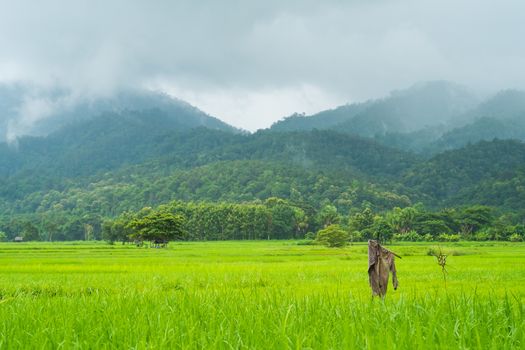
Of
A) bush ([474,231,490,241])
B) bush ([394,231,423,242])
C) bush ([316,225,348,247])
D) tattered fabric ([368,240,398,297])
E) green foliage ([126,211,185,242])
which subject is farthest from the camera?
bush ([394,231,423,242])

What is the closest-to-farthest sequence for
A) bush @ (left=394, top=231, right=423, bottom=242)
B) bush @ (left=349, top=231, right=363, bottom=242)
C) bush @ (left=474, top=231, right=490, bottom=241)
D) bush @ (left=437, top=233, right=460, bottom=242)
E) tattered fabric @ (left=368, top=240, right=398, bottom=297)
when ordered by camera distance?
tattered fabric @ (left=368, top=240, right=398, bottom=297) < bush @ (left=437, top=233, right=460, bottom=242) < bush @ (left=474, top=231, right=490, bottom=241) < bush @ (left=394, top=231, right=423, bottom=242) < bush @ (left=349, top=231, right=363, bottom=242)

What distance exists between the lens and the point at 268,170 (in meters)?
170

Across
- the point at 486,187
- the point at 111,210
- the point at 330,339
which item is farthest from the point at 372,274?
the point at 111,210

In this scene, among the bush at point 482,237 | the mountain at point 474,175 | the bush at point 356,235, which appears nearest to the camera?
the bush at point 482,237

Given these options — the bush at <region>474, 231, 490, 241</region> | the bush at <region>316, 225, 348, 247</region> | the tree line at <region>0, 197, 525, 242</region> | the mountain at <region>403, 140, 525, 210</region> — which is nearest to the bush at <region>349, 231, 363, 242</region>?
the tree line at <region>0, 197, 525, 242</region>

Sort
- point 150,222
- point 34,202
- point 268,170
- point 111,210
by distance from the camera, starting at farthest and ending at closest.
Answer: point 34,202 < point 268,170 < point 111,210 < point 150,222

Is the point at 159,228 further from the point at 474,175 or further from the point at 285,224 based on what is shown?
the point at 474,175

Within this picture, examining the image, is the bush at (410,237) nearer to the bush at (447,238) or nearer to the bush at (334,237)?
the bush at (447,238)

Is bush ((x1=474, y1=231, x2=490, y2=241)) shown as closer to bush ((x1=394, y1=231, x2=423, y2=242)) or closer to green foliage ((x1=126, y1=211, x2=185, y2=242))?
bush ((x1=394, y1=231, x2=423, y2=242))

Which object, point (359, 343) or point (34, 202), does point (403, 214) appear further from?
point (34, 202)

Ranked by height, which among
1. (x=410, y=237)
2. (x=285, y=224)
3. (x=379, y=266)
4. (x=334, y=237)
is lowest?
(x=410, y=237)

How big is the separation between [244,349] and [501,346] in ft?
3.75

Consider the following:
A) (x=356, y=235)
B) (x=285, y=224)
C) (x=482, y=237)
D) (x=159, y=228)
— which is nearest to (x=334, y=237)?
(x=159, y=228)

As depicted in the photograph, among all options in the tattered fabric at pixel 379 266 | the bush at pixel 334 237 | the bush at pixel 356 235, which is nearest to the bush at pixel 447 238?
the bush at pixel 356 235
